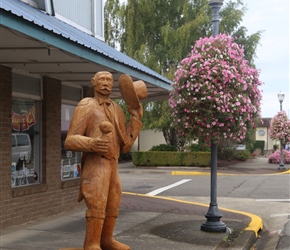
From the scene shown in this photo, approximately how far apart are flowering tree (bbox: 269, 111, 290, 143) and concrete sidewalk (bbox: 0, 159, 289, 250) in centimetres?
1497

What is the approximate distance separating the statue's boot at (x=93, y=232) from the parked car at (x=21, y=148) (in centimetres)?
465

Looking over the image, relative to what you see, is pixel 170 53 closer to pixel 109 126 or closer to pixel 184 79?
pixel 184 79

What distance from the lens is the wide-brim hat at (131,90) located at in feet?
15.5

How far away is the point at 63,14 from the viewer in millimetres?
10305

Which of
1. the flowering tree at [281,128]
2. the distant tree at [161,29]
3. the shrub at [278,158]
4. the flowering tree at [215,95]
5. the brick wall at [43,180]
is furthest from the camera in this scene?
the shrub at [278,158]

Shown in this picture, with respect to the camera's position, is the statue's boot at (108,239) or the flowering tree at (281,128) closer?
the statue's boot at (108,239)

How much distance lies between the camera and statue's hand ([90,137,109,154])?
4391mm

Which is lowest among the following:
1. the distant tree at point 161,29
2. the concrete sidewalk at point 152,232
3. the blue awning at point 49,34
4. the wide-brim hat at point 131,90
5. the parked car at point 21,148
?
the concrete sidewalk at point 152,232

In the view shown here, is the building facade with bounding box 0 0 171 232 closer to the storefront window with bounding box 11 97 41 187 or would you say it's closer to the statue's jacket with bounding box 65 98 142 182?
the storefront window with bounding box 11 97 41 187

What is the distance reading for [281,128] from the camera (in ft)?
84.0

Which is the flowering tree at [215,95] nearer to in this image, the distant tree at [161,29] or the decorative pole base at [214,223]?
the decorative pole base at [214,223]

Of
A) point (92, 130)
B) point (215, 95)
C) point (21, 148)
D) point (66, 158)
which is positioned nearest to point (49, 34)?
point (92, 130)

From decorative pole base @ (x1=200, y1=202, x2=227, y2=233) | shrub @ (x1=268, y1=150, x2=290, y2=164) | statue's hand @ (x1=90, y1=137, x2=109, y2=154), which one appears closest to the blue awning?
statue's hand @ (x1=90, y1=137, x2=109, y2=154)

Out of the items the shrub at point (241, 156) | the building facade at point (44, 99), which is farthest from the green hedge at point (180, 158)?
the building facade at point (44, 99)
